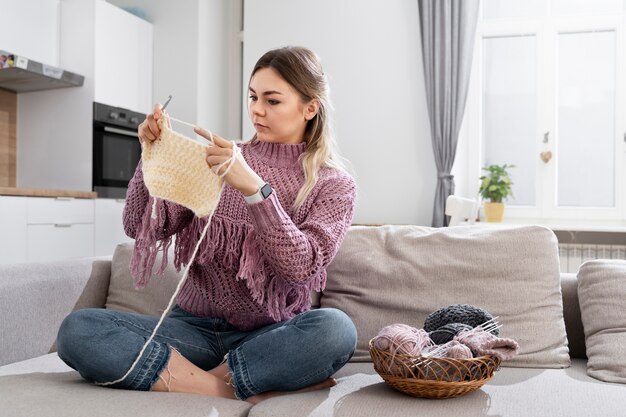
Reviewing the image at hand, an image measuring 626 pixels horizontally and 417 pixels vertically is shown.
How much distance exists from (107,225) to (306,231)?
2746 millimetres

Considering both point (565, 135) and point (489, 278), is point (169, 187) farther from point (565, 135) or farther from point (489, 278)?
point (565, 135)

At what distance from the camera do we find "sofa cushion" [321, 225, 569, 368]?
1624mm

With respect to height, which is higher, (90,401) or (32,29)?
(32,29)

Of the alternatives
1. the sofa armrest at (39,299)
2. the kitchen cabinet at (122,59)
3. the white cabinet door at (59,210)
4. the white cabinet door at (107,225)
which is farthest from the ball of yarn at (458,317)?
the kitchen cabinet at (122,59)

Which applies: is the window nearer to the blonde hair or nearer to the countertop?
the countertop

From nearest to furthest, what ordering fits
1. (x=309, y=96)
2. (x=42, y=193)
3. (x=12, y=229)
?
1. (x=309, y=96)
2. (x=12, y=229)
3. (x=42, y=193)

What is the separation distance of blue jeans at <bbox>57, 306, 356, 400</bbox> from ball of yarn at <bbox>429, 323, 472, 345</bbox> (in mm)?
188

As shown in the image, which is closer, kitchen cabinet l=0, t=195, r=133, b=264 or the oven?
kitchen cabinet l=0, t=195, r=133, b=264

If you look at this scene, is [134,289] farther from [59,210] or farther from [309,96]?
[59,210]

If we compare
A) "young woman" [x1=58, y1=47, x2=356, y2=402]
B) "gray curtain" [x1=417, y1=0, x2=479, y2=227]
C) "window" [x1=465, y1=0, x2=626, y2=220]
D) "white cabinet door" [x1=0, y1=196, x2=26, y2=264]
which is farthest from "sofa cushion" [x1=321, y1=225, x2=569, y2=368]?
"window" [x1=465, y1=0, x2=626, y2=220]

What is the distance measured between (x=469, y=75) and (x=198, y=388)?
313 centimetres

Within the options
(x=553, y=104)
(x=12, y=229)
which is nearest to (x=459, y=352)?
(x=12, y=229)

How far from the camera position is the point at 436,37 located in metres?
3.94

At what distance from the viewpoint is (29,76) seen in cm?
365
